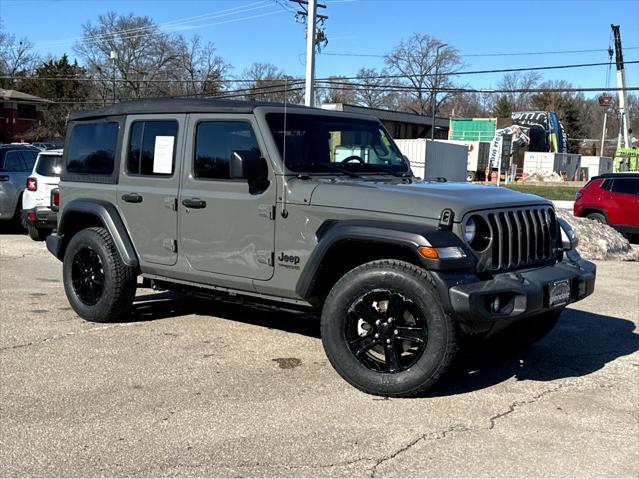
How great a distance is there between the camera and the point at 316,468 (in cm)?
350

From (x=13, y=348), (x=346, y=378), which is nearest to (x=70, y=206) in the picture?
(x=13, y=348)

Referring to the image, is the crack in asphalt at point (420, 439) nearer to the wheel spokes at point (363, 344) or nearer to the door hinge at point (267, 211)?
the wheel spokes at point (363, 344)

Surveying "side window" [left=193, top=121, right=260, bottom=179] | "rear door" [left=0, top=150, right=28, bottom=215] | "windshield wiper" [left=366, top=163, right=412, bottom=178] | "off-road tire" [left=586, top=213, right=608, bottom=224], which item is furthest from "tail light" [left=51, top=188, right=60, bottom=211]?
"off-road tire" [left=586, top=213, right=608, bottom=224]

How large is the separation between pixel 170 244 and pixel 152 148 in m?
0.87

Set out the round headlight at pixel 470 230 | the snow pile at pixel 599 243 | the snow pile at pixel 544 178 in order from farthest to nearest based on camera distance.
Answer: the snow pile at pixel 544 178 < the snow pile at pixel 599 243 < the round headlight at pixel 470 230

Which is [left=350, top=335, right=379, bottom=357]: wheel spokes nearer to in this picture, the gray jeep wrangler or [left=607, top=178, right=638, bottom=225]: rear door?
the gray jeep wrangler

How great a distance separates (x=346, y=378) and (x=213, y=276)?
1.46 meters

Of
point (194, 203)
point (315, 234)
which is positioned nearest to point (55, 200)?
point (194, 203)

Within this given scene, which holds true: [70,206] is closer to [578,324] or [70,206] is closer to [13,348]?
[13,348]

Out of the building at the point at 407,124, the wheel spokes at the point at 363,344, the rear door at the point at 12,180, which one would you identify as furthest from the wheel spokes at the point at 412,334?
the building at the point at 407,124

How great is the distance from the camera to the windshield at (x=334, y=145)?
5.27 meters

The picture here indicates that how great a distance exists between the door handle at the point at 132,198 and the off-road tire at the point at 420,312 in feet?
7.16

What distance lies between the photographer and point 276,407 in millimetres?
4363

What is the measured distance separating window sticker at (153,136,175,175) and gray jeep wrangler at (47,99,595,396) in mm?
13
